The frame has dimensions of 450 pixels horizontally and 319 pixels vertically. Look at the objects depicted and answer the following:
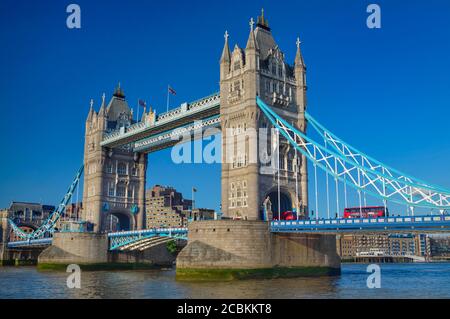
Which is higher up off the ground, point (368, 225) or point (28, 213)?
point (28, 213)

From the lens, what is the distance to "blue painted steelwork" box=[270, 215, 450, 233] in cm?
4116

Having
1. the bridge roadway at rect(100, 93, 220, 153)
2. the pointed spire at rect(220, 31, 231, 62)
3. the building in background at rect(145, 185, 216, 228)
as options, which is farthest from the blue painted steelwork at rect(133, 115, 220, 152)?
the building in background at rect(145, 185, 216, 228)

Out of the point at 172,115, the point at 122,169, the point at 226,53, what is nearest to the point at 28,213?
the point at 122,169

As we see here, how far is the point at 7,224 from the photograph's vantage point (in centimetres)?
11088

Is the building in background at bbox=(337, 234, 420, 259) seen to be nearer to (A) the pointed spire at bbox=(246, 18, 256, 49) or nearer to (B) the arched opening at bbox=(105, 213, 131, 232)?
(B) the arched opening at bbox=(105, 213, 131, 232)

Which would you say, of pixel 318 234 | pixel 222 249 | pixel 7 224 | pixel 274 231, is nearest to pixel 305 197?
pixel 318 234

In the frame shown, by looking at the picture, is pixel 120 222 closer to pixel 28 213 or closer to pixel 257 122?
pixel 257 122

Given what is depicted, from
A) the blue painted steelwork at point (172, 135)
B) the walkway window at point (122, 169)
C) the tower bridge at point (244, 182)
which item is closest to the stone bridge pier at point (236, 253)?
the tower bridge at point (244, 182)

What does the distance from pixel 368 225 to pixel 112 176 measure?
169ft

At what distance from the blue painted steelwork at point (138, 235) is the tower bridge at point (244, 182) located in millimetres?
167

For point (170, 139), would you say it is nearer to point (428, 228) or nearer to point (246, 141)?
point (246, 141)

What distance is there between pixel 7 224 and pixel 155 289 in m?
80.4

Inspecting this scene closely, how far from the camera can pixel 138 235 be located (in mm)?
69562

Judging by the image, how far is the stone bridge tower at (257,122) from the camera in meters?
55.3
